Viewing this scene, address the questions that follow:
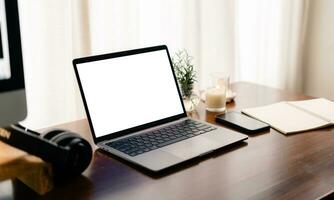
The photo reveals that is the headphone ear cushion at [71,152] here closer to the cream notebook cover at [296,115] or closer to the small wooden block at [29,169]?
the small wooden block at [29,169]

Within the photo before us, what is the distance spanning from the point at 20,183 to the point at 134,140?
30 cm

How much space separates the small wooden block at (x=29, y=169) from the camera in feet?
2.79

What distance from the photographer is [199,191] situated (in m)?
0.88

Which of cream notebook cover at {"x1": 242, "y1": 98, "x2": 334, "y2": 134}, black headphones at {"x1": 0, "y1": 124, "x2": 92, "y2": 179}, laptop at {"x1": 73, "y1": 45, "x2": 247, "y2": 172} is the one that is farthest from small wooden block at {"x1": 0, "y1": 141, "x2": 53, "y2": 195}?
cream notebook cover at {"x1": 242, "y1": 98, "x2": 334, "y2": 134}

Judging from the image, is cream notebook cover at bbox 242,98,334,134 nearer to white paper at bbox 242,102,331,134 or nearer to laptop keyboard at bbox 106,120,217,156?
white paper at bbox 242,102,331,134

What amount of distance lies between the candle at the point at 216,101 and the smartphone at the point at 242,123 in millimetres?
59

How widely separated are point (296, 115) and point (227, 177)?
1.59ft

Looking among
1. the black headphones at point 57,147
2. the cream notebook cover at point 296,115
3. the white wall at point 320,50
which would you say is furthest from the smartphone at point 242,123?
the white wall at point 320,50

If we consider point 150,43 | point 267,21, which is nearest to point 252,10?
point 267,21

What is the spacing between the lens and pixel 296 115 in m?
1.33

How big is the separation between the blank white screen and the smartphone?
0.44 ft

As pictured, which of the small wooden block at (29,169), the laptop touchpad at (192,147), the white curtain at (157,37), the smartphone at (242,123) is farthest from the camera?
the white curtain at (157,37)

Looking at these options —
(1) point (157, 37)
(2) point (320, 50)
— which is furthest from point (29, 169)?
(2) point (320, 50)

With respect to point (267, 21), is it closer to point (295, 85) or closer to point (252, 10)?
point (252, 10)
